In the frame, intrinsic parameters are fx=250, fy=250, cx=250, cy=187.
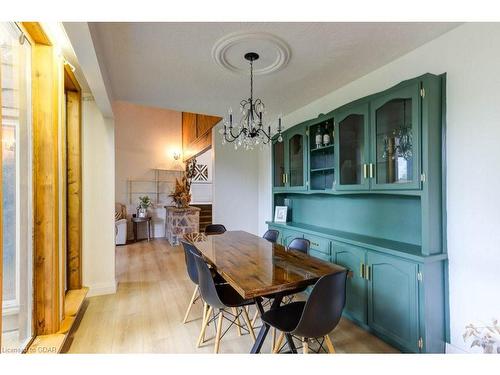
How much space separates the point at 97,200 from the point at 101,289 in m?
1.15

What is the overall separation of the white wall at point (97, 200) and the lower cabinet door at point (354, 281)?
287 centimetres

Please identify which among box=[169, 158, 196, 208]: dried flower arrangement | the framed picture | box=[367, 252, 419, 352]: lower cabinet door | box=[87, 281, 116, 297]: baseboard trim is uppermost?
box=[169, 158, 196, 208]: dried flower arrangement

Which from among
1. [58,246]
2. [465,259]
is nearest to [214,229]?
[58,246]

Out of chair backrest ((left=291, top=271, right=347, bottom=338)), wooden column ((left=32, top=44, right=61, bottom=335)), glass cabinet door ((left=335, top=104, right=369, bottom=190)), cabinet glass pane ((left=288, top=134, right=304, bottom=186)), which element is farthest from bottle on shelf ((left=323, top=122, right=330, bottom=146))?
wooden column ((left=32, top=44, right=61, bottom=335))

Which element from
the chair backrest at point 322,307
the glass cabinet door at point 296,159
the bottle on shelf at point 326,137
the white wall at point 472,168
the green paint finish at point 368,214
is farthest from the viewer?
the glass cabinet door at point 296,159

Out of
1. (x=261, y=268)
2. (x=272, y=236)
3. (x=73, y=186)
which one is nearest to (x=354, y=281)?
(x=272, y=236)

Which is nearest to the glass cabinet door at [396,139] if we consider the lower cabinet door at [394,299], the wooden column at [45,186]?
the lower cabinet door at [394,299]

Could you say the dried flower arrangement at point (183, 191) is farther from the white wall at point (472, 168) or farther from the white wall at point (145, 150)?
the white wall at point (472, 168)

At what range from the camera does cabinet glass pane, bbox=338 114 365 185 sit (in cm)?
248

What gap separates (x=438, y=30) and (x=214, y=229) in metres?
3.17

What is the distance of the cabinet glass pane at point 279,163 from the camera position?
382 centimetres

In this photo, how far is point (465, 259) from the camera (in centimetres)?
183

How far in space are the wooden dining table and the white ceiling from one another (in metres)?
1.78

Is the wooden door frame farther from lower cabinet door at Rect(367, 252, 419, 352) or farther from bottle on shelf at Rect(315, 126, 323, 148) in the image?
lower cabinet door at Rect(367, 252, 419, 352)
